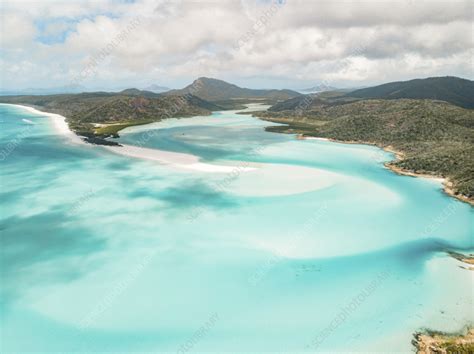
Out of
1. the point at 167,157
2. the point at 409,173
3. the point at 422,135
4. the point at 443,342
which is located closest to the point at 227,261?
the point at 443,342

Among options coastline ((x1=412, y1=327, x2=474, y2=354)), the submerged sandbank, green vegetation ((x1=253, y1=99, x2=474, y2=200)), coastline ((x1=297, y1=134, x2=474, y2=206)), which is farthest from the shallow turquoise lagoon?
green vegetation ((x1=253, y1=99, x2=474, y2=200))

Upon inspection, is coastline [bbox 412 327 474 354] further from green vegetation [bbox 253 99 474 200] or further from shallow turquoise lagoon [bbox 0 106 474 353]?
green vegetation [bbox 253 99 474 200]

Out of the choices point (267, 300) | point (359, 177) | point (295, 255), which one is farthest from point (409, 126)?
point (267, 300)

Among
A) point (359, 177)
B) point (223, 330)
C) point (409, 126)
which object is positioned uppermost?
point (409, 126)

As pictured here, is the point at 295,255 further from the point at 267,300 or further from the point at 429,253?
the point at 429,253

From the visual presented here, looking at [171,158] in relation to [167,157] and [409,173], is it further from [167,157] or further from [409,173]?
[409,173]

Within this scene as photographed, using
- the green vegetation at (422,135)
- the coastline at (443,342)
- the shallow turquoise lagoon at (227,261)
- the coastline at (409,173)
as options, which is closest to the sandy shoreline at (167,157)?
the shallow turquoise lagoon at (227,261)

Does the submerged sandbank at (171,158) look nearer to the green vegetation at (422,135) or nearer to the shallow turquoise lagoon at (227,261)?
the shallow turquoise lagoon at (227,261)
